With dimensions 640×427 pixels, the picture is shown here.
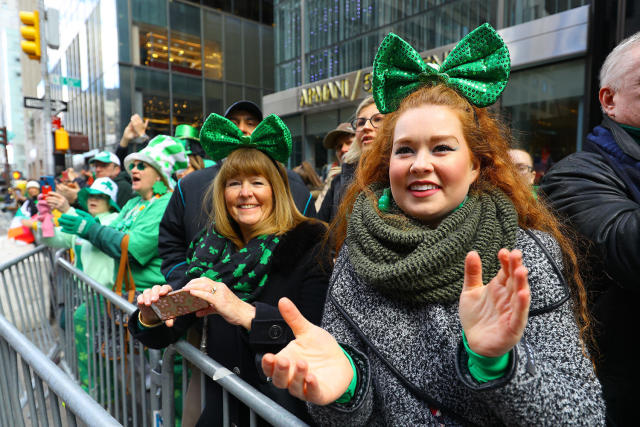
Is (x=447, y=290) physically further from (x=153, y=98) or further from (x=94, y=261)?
(x=153, y=98)

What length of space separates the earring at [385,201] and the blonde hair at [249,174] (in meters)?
0.63

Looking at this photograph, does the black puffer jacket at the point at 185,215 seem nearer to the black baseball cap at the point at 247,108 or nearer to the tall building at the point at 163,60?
the black baseball cap at the point at 247,108

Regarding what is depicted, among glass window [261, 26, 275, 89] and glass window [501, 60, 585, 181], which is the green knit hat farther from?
glass window [261, 26, 275, 89]

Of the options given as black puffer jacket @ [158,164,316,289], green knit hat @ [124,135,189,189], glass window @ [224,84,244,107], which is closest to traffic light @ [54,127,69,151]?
green knit hat @ [124,135,189,189]

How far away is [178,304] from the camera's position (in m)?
1.50

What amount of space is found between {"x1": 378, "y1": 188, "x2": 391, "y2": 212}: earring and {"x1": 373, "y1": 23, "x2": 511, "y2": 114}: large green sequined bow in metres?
0.33

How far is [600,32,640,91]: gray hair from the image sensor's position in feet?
4.79

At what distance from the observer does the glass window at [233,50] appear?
19.3 meters

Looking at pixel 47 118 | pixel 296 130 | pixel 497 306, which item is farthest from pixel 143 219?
pixel 296 130

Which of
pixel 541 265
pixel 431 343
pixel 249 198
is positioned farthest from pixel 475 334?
pixel 249 198

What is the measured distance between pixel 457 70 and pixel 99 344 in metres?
2.63

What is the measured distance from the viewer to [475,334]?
3.05 ft

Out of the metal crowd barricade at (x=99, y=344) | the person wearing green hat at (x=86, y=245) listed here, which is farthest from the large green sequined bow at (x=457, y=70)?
the person wearing green hat at (x=86, y=245)

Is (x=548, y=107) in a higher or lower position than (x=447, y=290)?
higher
